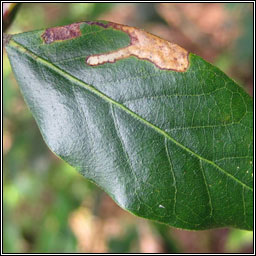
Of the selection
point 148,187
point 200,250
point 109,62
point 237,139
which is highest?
point 109,62

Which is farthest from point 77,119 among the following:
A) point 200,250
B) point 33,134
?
point 200,250

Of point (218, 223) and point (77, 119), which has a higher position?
point (77, 119)

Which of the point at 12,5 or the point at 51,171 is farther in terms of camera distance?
the point at 51,171

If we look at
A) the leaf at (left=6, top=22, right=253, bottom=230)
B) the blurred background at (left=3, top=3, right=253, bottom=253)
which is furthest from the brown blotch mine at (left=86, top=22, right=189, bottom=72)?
the blurred background at (left=3, top=3, right=253, bottom=253)

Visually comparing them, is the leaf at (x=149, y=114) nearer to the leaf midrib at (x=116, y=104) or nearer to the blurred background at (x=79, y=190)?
the leaf midrib at (x=116, y=104)

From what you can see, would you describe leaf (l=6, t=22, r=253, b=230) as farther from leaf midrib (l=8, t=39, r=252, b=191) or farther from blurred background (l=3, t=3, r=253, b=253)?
blurred background (l=3, t=3, r=253, b=253)

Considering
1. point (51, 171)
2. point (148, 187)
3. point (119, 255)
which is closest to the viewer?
point (148, 187)

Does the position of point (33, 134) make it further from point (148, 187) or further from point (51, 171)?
point (148, 187)
